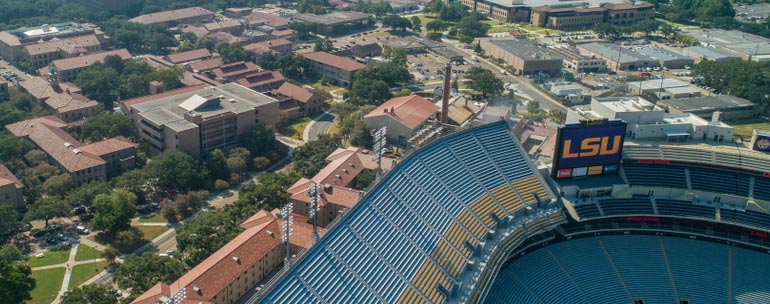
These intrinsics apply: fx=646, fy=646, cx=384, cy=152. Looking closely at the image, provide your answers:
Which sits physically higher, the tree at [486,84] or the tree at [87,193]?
the tree at [486,84]

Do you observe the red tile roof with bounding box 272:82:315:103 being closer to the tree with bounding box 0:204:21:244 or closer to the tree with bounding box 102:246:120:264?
the tree with bounding box 102:246:120:264

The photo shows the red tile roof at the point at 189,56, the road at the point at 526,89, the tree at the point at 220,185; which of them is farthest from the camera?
the red tile roof at the point at 189,56

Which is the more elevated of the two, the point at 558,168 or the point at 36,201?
the point at 558,168

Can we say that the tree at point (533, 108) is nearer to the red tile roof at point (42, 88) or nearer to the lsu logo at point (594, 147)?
the lsu logo at point (594, 147)

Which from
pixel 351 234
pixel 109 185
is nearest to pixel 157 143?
pixel 109 185

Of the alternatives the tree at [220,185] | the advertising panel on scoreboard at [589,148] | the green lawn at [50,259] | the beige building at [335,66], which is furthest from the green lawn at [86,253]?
the beige building at [335,66]

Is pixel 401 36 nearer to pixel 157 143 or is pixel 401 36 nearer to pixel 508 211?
pixel 157 143

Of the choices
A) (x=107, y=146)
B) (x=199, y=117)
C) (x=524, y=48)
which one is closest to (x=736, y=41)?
(x=524, y=48)
